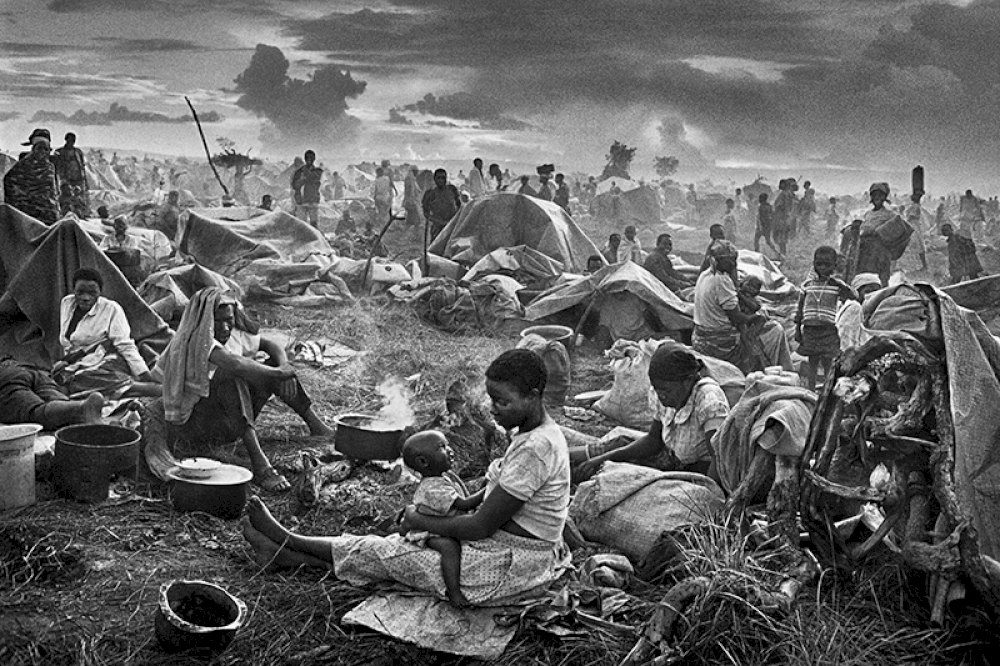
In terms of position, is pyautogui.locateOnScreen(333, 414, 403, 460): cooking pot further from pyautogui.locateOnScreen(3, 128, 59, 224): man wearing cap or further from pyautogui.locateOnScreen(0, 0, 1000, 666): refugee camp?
pyautogui.locateOnScreen(3, 128, 59, 224): man wearing cap

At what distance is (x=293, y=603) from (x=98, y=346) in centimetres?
267

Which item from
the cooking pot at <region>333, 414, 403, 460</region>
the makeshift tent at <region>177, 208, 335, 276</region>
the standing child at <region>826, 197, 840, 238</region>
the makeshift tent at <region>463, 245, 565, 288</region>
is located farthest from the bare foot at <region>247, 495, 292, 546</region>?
the standing child at <region>826, 197, 840, 238</region>

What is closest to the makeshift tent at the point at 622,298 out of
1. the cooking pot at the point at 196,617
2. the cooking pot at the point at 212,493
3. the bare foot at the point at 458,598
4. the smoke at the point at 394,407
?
the smoke at the point at 394,407

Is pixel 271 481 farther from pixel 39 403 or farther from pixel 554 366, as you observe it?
pixel 554 366

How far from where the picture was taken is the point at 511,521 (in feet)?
9.39

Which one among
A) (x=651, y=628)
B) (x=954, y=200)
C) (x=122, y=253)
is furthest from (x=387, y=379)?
(x=954, y=200)

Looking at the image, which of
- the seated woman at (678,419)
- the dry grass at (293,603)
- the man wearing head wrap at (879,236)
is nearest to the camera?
the dry grass at (293,603)

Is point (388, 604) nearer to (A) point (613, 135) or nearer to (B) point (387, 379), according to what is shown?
(B) point (387, 379)

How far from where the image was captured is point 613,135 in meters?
24.4

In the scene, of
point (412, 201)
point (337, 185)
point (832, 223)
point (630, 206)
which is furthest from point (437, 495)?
point (337, 185)

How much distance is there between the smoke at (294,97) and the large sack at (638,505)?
2101 cm

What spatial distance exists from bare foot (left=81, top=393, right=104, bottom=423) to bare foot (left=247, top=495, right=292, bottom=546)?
1548 millimetres

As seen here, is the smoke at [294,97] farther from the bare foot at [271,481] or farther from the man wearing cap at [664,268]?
the bare foot at [271,481]

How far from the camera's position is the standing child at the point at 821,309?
623 cm
